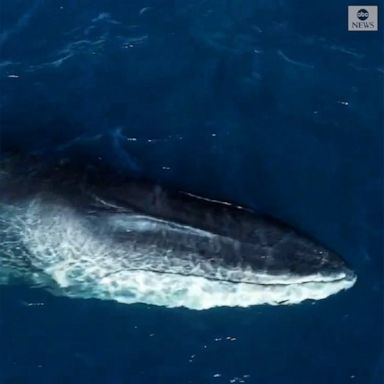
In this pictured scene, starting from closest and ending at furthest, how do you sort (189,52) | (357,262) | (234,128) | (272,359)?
(272,359) → (357,262) → (234,128) → (189,52)

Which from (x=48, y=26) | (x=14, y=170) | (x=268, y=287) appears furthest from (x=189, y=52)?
(x=268, y=287)

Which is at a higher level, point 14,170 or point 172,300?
point 14,170

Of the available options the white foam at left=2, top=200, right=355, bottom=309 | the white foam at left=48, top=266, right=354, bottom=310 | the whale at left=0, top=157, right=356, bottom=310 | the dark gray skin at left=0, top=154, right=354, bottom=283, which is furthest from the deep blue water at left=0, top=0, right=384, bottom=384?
the dark gray skin at left=0, top=154, right=354, bottom=283

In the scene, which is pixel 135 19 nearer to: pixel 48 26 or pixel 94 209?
pixel 48 26

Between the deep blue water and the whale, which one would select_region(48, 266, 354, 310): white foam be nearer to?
the whale

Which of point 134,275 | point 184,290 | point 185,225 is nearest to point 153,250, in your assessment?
point 134,275
